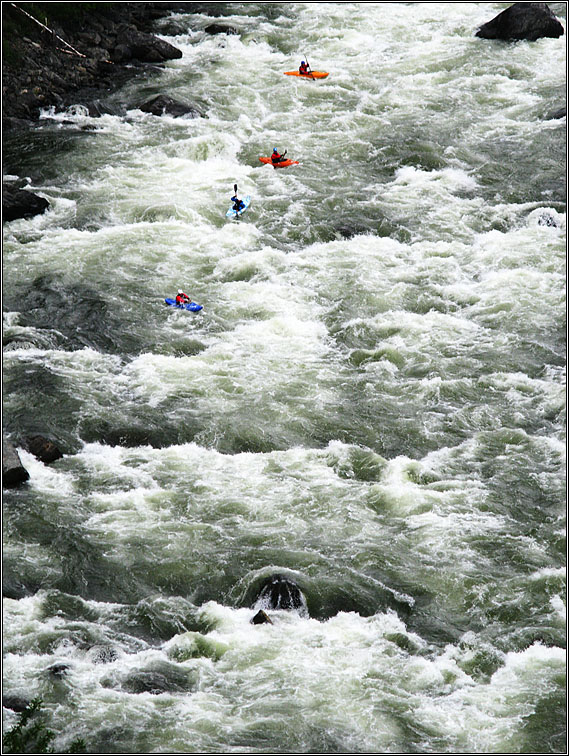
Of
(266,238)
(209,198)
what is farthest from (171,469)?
(209,198)

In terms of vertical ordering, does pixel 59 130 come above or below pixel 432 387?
above

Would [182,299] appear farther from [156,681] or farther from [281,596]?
[156,681]

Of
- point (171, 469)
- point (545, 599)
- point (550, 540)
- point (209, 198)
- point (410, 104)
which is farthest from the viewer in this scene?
point (410, 104)

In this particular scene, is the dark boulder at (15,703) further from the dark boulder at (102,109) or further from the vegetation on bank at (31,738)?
the dark boulder at (102,109)

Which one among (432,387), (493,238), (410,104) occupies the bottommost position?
(432,387)

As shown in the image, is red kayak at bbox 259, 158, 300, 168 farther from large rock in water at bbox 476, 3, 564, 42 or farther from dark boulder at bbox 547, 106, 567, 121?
large rock in water at bbox 476, 3, 564, 42

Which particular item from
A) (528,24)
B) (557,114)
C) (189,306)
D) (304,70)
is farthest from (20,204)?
(528,24)

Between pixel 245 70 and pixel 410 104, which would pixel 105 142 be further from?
pixel 410 104

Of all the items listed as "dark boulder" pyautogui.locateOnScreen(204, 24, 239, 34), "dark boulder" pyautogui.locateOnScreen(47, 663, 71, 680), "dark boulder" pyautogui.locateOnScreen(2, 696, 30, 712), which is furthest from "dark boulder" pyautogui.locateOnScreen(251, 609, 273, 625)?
"dark boulder" pyautogui.locateOnScreen(204, 24, 239, 34)
